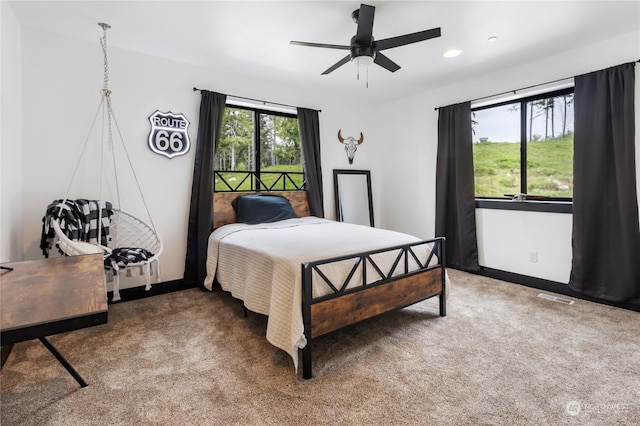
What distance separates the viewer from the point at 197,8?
2447 millimetres

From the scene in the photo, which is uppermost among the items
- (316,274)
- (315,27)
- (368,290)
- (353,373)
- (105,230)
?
(315,27)

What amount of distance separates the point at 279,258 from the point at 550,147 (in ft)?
10.8

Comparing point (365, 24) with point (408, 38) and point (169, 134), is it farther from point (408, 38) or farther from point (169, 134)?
point (169, 134)

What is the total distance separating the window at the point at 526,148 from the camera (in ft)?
11.4

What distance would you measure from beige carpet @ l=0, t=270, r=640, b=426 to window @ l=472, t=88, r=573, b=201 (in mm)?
1439

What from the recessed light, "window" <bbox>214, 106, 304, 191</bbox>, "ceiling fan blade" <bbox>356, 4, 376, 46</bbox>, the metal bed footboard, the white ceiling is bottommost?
the metal bed footboard

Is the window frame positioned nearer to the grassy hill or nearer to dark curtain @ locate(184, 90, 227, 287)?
the grassy hill

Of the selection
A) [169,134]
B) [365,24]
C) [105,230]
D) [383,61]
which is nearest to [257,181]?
[169,134]

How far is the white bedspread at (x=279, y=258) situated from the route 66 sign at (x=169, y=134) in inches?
39.0

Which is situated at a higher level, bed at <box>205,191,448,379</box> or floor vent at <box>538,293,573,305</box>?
bed at <box>205,191,448,379</box>

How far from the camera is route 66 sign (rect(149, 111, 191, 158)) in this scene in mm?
3385

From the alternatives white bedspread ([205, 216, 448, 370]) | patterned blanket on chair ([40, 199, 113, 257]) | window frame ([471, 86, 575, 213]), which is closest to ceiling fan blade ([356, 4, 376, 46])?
white bedspread ([205, 216, 448, 370])

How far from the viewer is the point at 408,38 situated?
7.60ft

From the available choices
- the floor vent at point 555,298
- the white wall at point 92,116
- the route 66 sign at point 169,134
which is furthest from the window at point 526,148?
the route 66 sign at point 169,134
